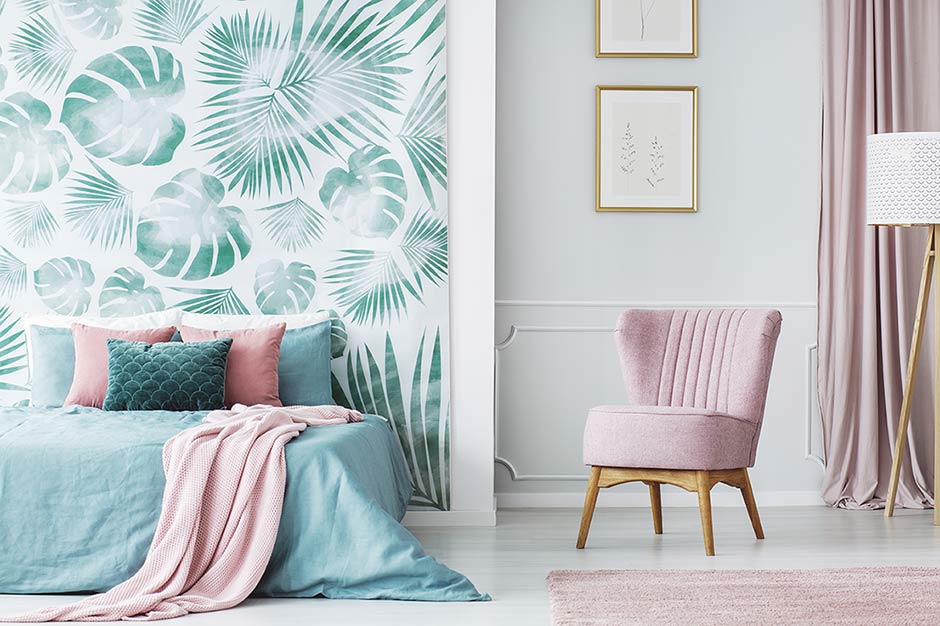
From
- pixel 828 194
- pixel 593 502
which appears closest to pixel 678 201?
pixel 828 194

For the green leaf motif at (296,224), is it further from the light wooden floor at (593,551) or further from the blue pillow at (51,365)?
the light wooden floor at (593,551)

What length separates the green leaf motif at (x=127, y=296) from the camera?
4.39m

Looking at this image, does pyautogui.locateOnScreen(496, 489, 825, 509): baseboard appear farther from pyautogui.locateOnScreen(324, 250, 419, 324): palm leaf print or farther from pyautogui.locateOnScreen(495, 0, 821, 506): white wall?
pyautogui.locateOnScreen(324, 250, 419, 324): palm leaf print

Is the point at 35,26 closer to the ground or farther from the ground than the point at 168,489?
farther from the ground

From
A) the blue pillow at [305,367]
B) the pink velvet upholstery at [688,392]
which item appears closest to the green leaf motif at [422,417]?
the blue pillow at [305,367]

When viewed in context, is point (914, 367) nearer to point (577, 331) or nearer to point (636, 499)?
point (636, 499)

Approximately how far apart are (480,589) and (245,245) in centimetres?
195

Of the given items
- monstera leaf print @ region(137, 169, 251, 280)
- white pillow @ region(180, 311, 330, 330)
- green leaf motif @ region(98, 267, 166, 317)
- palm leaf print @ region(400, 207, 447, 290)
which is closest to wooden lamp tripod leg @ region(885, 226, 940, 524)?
palm leaf print @ region(400, 207, 447, 290)

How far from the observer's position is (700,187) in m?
4.80

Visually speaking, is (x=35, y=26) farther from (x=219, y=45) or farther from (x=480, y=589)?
(x=480, y=589)

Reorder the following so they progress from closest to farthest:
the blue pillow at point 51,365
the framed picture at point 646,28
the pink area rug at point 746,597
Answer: the pink area rug at point 746,597 → the blue pillow at point 51,365 → the framed picture at point 646,28

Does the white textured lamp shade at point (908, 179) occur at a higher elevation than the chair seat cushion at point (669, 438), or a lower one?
higher

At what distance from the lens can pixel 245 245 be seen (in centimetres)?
441

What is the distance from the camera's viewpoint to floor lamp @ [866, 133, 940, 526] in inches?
166
